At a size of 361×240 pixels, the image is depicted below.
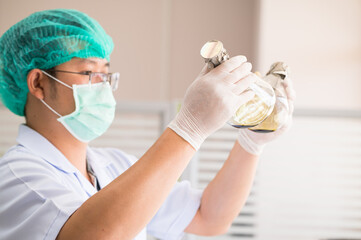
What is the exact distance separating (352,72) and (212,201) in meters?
2.69

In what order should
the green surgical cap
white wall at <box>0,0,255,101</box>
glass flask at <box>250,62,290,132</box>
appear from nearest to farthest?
glass flask at <box>250,62,290,132</box> → the green surgical cap → white wall at <box>0,0,255,101</box>

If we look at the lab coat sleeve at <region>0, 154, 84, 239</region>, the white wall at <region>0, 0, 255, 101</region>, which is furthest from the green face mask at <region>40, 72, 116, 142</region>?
the white wall at <region>0, 0, 255, 101</region>

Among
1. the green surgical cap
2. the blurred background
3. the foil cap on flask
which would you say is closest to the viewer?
the foil cap on flask

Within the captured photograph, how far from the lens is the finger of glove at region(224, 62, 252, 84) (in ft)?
2.76

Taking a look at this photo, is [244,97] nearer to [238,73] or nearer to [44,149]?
[238,73]

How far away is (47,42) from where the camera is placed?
45.3 inches

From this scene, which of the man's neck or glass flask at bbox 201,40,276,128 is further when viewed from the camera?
the man's neck

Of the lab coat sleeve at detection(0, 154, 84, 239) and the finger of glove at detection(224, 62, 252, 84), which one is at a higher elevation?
the finger of glove at detection(224, 62, 252, 84)

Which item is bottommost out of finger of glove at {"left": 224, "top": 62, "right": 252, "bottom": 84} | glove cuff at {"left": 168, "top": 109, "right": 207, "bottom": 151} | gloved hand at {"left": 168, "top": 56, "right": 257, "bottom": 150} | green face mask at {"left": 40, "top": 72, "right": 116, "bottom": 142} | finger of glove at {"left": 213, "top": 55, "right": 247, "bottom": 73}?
green face mask at {"left": 40, "top": 72, "right": 116, "bottom": 142}

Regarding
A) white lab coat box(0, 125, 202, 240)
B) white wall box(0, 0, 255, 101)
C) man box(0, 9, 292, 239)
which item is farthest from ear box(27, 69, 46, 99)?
white wall box(0, 0, 255, 101)

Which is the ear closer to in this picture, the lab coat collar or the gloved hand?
the lab coat collar

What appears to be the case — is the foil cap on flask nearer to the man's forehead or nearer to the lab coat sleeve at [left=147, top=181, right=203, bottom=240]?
the man's forehead

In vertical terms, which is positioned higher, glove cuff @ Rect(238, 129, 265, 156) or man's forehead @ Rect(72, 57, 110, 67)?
man's forehead @ Rect(72, 57, 110, 67)

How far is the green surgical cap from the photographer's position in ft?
3.77
